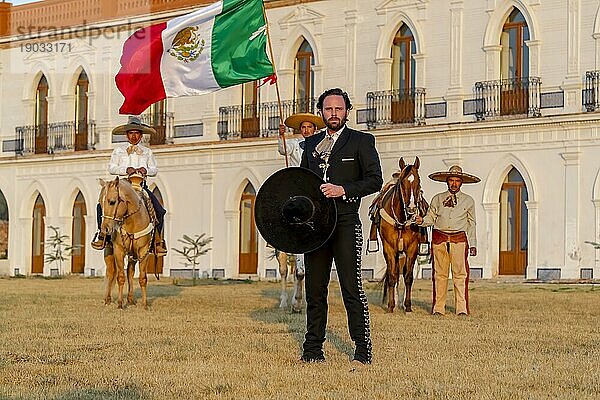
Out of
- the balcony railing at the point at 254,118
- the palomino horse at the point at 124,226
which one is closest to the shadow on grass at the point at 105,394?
the palomino horse at the point at 124,226

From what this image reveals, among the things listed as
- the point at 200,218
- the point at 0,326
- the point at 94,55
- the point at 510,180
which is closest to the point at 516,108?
the point at 510,180

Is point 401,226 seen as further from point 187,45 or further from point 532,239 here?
point 532,239

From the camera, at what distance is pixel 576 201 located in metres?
29.6

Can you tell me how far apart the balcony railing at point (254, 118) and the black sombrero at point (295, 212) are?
25388mm

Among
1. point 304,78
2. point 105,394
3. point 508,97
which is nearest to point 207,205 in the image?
point 304,78

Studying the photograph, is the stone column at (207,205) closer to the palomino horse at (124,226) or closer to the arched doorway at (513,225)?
the arched doorway at (513,225)

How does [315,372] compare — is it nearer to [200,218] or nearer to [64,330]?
[64,330]

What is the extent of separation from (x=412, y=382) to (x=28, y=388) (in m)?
2.57

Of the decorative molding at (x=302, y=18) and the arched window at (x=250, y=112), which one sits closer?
the decorative molding at (x=302, y=18)

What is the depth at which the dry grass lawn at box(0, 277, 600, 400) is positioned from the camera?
823 cm

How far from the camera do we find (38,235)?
4225 centimetres

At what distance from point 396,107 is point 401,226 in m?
17.0

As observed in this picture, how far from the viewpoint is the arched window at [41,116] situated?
41.8 meters

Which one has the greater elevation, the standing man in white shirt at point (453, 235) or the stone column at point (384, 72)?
the stone column at point (384, 72)
